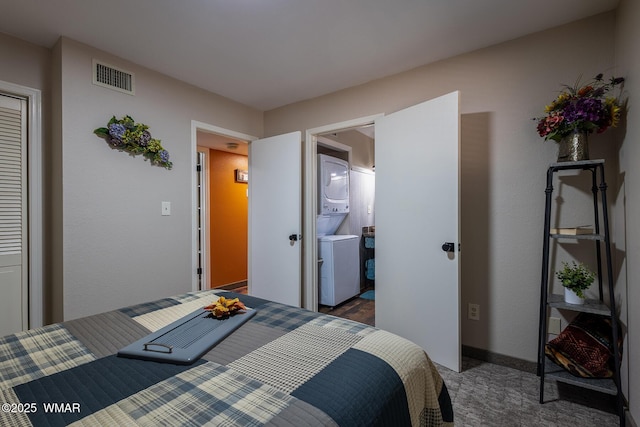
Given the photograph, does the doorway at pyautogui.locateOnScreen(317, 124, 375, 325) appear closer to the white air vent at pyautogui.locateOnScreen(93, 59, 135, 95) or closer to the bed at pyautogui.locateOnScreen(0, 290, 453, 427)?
the white air vent at pyautogui.locateOnScreen(93, 59, 135, 95)

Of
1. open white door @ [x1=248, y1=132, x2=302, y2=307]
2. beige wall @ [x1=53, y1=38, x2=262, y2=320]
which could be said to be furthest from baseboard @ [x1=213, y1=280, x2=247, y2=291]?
beige wall @ [x1=53, y1=38, x2=262, y2=320]

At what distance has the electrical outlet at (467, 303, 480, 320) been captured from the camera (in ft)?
7.37

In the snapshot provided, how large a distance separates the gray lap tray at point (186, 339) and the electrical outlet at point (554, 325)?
2004 millimetres

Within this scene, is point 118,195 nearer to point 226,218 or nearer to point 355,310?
point 226,218

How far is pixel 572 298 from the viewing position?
68.0 inches

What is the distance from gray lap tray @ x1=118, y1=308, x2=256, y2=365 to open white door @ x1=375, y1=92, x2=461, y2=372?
4.81 feet

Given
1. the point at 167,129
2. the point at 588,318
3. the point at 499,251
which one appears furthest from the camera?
the point at 167,129

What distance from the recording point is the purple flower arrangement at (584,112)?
5.30 feet

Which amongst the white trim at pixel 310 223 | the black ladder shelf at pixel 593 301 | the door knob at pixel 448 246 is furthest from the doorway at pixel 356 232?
the black ladder shelf at pixel 593 301

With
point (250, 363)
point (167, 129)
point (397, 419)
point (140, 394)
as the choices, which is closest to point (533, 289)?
point (397, 419)

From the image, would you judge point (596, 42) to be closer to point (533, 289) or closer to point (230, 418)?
point (533, 289)

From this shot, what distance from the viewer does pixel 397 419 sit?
80cm

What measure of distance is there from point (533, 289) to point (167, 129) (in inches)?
124

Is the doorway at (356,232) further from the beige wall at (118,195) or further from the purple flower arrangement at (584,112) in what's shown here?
the purple flower arrangement at (584,112)
